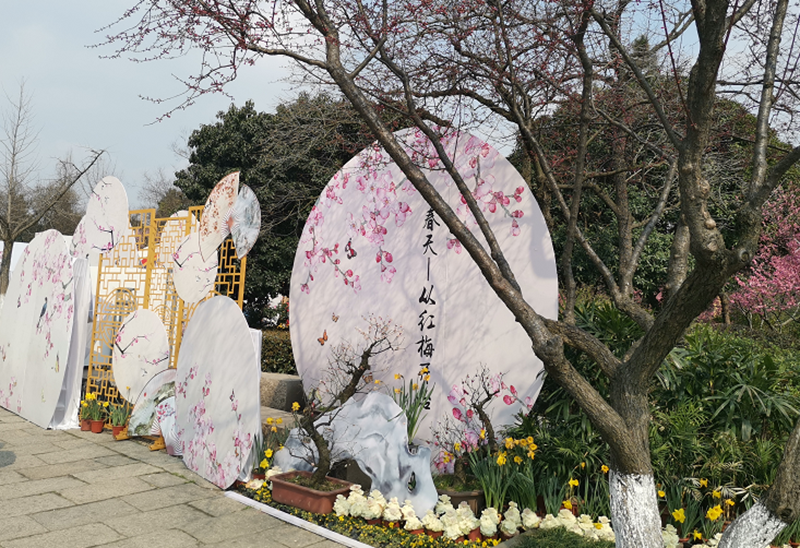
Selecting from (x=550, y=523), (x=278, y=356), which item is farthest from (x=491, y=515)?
(x=278, y=356)

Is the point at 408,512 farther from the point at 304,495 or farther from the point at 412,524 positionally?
the point at 304,495

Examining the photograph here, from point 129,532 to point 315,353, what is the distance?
7.09 ft

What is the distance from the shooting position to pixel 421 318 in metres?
4.70

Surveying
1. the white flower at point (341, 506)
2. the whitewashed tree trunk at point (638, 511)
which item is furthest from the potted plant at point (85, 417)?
the whitewashed tree trunk at point (638, 511)

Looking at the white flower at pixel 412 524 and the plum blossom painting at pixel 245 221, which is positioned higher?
the plum blossom painting at pixel 245 221

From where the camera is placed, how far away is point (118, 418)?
5.50m

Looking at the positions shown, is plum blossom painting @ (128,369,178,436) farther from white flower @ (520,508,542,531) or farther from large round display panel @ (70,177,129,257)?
white flower @ (520,508,542,531)

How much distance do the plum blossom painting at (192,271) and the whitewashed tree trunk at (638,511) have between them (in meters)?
3.69

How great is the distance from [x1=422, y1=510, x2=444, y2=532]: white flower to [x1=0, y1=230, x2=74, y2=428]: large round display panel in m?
3.90

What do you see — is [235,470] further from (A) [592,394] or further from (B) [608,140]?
(B) [608,140]

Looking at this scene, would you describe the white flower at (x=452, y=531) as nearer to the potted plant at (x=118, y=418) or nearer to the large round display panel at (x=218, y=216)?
the large round display panel at (x=218, y=216)

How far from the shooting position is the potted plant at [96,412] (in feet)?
18.4

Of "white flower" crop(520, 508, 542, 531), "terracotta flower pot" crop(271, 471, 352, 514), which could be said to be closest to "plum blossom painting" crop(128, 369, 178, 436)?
"terracotta flower pot" crop(271, 471, 352, 514)

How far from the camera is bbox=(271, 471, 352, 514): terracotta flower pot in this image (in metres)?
3.70
